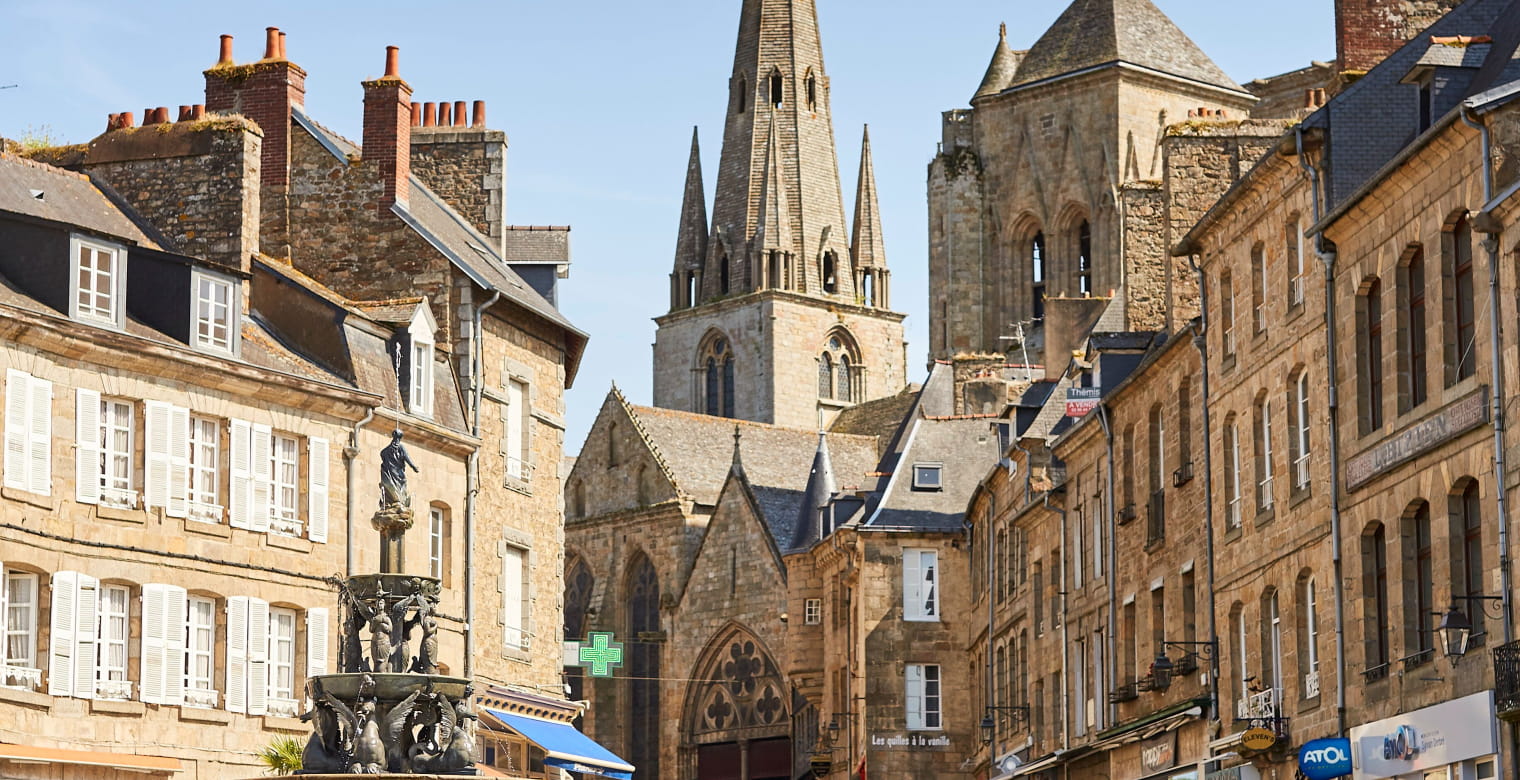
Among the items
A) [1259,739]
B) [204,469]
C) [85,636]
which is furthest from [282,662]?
[1259,739]

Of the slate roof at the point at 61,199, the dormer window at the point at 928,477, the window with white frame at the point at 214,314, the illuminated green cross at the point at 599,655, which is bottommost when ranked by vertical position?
the illuminated green cross at the point at 599,655

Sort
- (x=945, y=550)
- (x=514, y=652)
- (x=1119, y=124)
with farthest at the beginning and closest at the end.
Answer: (x=1119, y=124)
(x=945, y=550)
(x=514, y=652)

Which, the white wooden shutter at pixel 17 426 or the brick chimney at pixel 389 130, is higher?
Answer: the brick chimney at pixel 389 130

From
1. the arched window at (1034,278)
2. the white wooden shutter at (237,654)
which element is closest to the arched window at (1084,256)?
the arched window at (1034,278)

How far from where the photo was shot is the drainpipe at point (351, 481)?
105 feet

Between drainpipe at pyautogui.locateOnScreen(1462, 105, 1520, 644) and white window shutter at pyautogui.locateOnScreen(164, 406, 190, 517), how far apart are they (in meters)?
15.0

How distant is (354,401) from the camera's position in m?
32.0

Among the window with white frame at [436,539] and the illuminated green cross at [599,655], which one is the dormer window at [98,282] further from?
the illuminated green cross at [599,655]

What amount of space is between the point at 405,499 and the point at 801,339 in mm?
70446

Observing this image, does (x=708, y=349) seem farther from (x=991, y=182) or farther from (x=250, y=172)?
(x=250, y=172)

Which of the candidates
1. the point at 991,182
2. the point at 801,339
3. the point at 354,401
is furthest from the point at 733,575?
the point at 354,401

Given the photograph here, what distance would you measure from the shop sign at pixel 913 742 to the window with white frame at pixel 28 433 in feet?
77.8

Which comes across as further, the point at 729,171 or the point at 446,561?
the point at 729,171

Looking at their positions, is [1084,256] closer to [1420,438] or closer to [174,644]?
[174,644]
